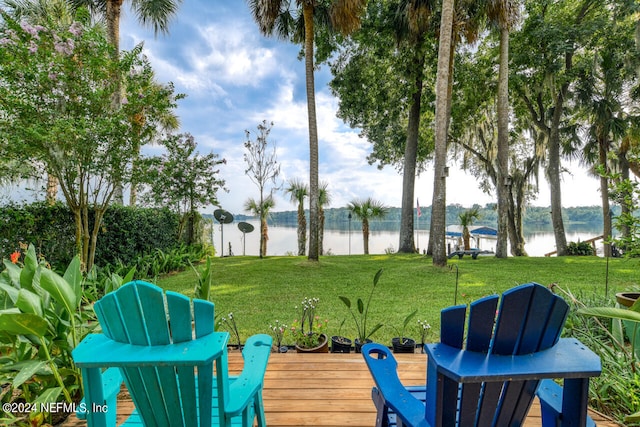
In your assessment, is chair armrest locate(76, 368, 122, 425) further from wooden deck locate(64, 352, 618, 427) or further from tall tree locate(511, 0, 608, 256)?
tall tree locate(511, 0, 608, 256)

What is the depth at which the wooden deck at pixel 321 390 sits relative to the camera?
1706mm

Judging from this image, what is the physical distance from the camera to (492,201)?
15.6m

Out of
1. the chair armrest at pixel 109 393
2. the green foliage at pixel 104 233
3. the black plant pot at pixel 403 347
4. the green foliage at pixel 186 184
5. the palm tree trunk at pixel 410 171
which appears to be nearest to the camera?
the chair armrest at pixel 109 393

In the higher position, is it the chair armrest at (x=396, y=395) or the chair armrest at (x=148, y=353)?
the chair armrest at (x=148, y=353)

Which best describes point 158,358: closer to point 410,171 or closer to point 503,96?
point 503,96

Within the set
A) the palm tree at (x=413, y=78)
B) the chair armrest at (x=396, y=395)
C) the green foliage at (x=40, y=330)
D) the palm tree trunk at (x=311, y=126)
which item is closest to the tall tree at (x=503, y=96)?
the palm tree at (x=413, y=78)

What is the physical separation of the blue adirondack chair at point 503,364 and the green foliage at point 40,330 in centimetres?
164

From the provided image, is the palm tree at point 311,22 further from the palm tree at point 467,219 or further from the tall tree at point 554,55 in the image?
the palm tree at point 467,219

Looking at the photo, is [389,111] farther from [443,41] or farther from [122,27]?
[122,27]

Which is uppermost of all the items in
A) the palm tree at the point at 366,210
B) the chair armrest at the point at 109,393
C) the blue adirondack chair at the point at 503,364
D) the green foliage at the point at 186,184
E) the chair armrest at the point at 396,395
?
the green foliage at the point at 186,184

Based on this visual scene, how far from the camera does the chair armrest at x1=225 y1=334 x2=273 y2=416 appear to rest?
3.38 feet

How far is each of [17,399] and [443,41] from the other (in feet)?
29.0

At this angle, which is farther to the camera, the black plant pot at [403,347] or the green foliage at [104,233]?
the green foliage at [104,233]

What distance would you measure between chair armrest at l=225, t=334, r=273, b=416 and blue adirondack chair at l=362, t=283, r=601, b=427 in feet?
1.58
